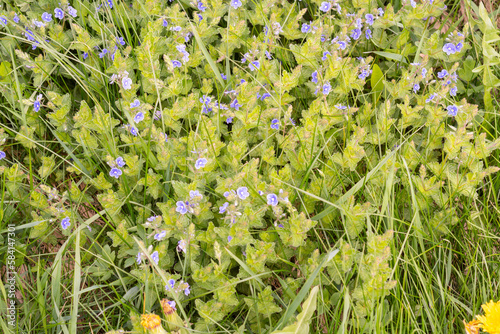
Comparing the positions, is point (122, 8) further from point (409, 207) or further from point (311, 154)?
point (409, 207)

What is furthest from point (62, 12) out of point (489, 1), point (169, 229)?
point (489, 1)

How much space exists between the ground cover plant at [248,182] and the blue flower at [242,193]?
17 millimetres

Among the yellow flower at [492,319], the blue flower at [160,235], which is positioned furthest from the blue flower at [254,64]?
the yellow flower at [492,319]

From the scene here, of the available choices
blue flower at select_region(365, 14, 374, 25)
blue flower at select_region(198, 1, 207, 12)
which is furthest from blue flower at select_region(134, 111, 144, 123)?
blue flower at select_region(365, 14, 374, 25)

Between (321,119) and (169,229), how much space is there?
116 cm

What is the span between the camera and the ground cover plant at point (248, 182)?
7.92ft

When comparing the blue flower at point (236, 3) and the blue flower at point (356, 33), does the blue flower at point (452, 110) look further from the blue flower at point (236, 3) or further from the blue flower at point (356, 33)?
the blue flower at point (236, 3)

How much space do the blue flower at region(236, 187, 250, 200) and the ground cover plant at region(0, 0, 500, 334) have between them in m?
0.02

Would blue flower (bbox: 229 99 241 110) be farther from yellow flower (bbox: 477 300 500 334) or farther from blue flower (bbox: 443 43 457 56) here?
yellow flower (bbox: 477 300 500 334)

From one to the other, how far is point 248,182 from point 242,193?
170 millimetres

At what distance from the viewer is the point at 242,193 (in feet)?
8.02

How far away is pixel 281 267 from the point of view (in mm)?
2654

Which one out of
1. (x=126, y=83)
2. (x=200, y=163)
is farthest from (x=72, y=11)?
(x=200, y=163)

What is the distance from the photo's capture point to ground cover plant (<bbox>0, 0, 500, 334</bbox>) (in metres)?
2.41
